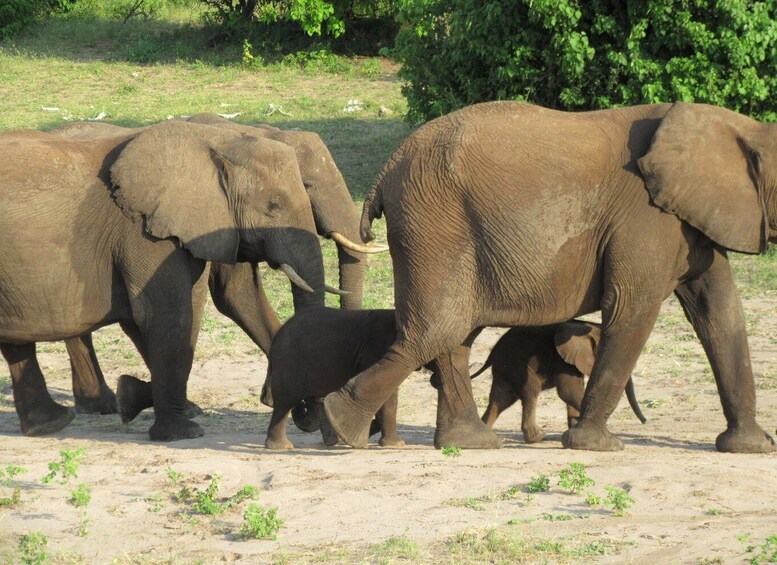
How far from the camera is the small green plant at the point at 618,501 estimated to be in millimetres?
5855

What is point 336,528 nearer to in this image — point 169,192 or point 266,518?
point 266,518

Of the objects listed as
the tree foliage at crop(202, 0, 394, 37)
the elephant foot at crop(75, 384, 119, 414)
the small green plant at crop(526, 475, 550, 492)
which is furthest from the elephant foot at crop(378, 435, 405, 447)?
the tree foliage at crop(202, 0, 394, 37)

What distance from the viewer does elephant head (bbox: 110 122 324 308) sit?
7984mm

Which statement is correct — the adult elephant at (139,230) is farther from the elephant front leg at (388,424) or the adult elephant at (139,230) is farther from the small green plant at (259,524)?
the small green plant at (259,524)

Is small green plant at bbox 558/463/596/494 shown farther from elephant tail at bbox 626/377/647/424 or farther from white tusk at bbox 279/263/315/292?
white tusk at bbox 279/263/315/292

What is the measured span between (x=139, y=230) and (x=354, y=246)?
1899mm

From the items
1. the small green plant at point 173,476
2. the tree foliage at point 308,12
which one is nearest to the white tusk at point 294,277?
the small green plant at point 173,476

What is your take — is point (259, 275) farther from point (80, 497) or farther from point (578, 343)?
point (80, 497)

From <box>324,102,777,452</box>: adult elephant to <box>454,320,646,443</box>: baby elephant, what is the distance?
0.73 m

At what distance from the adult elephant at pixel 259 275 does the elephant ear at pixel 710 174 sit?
282 cm

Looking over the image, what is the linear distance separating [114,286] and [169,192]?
65cm

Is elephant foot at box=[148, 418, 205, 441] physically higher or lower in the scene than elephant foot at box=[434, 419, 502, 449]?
lower

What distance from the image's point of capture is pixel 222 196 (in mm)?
8305

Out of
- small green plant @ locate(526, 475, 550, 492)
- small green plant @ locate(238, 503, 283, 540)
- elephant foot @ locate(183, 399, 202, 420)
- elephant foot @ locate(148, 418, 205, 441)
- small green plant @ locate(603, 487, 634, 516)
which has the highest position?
small green plant @ locate(603, 487, 634, 516)
